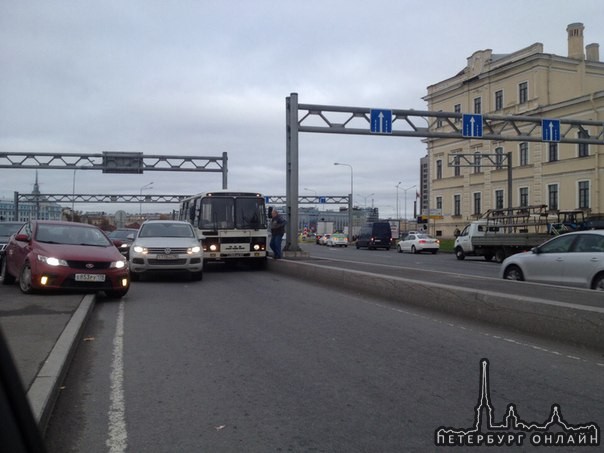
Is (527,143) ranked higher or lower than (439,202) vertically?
higher

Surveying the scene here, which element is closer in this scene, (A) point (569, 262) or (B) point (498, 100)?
(A) point (569, 262)

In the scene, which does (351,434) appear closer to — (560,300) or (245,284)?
(560,300)

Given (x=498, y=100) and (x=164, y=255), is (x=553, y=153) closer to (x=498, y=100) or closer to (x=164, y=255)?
(x=498, y=100)

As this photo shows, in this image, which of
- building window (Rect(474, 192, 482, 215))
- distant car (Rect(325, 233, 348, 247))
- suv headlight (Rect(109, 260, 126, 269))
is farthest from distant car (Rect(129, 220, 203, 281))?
distant car (Rect(325, 233, 348, 247))

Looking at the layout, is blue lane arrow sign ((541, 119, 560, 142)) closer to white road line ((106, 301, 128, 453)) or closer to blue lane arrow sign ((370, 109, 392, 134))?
blue lane arrow sign ((370, 109, 392, 134))

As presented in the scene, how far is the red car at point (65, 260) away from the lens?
10531mm

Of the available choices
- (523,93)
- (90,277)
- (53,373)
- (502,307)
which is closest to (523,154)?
(523,93)

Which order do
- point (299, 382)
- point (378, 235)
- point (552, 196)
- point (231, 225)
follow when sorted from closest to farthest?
point (299, 382) → point (231, 225) → point (552, 196) → point (378, 235)

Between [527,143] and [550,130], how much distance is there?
84.4 ft

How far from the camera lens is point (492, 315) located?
8.73m

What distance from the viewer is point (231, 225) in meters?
18.6

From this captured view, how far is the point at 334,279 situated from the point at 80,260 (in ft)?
20.8

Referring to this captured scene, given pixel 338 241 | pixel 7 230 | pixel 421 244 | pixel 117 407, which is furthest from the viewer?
pixel 338 241

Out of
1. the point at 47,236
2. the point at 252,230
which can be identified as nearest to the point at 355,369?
the point at 47,236
